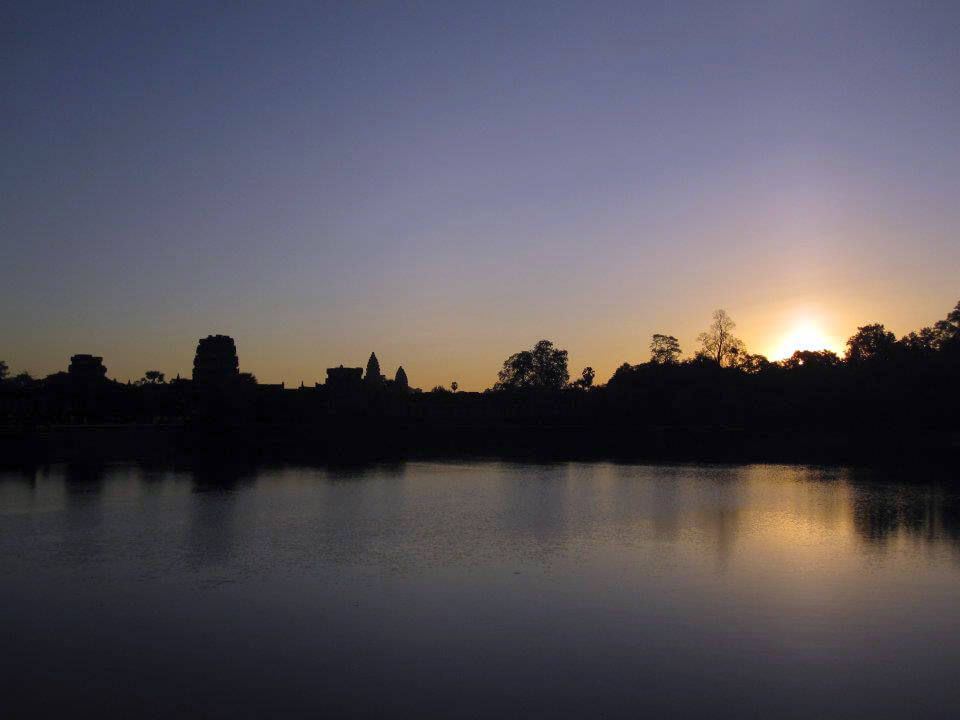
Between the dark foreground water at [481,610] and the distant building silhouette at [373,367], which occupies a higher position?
the distant building silhouette at [373,367]

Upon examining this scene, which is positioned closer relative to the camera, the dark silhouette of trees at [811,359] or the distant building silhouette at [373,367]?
the dark silhouette of trees at [811,359]

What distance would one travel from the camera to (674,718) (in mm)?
10633

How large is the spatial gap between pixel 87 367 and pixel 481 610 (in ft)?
396

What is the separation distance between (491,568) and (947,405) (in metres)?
64.3

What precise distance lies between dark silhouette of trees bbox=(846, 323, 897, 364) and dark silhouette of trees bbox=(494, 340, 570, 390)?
4492 cm

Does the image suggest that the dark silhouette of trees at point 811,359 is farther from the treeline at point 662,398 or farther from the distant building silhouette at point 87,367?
the distant building silhouette at point 87,367

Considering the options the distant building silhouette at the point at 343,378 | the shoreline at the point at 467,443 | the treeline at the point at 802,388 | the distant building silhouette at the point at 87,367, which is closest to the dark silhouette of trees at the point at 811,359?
the treeline at the point at 802,388

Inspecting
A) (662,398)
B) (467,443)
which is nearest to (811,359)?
(662,398)

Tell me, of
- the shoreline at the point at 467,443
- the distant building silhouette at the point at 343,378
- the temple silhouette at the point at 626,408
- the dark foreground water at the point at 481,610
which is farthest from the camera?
the distant building silhouette at the point at 343,378

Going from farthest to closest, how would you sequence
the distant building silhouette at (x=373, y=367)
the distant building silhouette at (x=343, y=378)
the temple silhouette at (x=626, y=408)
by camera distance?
the distant building silhouette at (x=373, y=367) → the distant building silhouette at (x=343, y=378) → the temple silhouette at (x=626, y=408)

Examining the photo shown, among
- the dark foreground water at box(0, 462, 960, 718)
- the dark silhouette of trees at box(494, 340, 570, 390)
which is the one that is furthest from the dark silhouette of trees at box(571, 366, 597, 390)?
the dark foreground water at box(0, 462, 960, 718)

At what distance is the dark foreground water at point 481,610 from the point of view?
11.4 metres

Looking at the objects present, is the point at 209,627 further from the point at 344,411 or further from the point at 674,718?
the point at 344,411

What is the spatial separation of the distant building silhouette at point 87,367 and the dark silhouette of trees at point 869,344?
10330 cm
